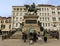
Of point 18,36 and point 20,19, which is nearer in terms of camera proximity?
point 18,36

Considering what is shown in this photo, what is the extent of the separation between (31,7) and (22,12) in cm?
6237

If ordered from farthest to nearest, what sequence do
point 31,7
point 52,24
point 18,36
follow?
point 52,24, point 31,7, point 18,36

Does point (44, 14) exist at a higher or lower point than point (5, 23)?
higher

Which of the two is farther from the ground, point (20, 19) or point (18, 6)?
point (18, 6)

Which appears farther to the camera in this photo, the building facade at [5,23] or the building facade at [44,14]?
the building facade at [44,14]

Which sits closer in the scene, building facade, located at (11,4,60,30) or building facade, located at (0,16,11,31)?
building facade, located at (0,16,11,31)

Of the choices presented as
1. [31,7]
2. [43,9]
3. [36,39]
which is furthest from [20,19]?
[36,39]

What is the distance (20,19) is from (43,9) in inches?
445

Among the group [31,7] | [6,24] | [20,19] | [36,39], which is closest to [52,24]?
[20,19]

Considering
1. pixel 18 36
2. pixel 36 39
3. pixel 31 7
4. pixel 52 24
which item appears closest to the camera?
pixel 36 39

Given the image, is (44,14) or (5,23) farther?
(44,14)

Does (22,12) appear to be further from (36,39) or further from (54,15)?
(36,39)

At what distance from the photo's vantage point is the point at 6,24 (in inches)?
3703

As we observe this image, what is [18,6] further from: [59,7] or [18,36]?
[18,36]
